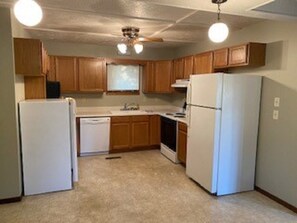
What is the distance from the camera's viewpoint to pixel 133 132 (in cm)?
535

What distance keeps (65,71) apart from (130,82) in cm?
158

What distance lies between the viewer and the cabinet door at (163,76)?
5668mm

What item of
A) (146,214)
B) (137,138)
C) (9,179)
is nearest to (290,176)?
(146,214)

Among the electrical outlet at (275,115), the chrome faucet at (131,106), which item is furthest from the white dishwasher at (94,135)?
the electrical outlet at (275,115)

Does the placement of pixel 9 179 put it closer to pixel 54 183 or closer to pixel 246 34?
pixel 54 183

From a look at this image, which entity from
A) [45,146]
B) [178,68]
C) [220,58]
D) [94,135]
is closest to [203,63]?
[220,58]

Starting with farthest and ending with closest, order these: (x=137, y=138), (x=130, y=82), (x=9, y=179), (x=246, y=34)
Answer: (x=130, y=82) → (x=137, y=138) → (x=246, y=34) → (x=9, y=179)

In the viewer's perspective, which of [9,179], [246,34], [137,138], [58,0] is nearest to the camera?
[58,0]

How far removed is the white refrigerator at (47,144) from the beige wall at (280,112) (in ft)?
9.11

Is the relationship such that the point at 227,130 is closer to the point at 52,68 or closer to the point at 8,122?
the point at 8,122

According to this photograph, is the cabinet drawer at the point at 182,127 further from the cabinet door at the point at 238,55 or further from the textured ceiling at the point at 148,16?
the textured ceiling at the point at 148,16

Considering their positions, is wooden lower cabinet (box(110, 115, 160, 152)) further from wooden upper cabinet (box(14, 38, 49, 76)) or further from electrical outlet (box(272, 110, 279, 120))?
electrical outlet (box(272, 110, 279, 120))

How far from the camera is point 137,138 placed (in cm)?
539

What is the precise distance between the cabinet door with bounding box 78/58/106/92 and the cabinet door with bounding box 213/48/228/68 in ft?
8.28
